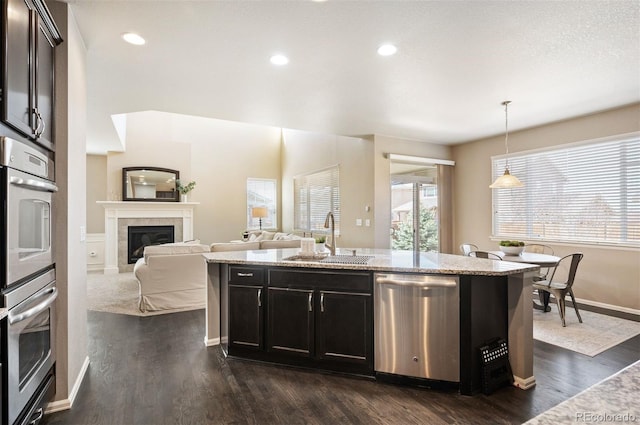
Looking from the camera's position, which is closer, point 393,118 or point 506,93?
point 506,93

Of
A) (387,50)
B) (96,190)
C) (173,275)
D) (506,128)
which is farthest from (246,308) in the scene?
(96,190)

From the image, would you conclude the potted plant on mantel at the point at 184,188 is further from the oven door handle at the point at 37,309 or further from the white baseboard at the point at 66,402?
the oven door handle at the point at 37,309

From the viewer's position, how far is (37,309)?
1.79 meters

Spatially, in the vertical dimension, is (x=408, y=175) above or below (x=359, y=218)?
above

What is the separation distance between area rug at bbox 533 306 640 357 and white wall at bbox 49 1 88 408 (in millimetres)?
4126

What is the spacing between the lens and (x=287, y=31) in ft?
8.54

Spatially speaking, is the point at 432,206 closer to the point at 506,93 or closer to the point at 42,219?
the point at 506,93

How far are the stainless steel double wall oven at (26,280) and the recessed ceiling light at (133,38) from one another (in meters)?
1.27

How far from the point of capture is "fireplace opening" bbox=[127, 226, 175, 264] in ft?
24.9

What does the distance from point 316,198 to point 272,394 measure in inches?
216

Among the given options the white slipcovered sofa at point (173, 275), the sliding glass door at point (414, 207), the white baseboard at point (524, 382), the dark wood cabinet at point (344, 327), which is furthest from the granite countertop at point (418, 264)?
the sliding glass door at point (414, 207)

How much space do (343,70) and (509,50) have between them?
148 centimetres

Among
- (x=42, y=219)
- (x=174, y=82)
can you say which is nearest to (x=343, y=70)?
(x=174, y=82)

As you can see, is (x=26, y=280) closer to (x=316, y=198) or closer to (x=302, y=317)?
(x=302, y=317)
